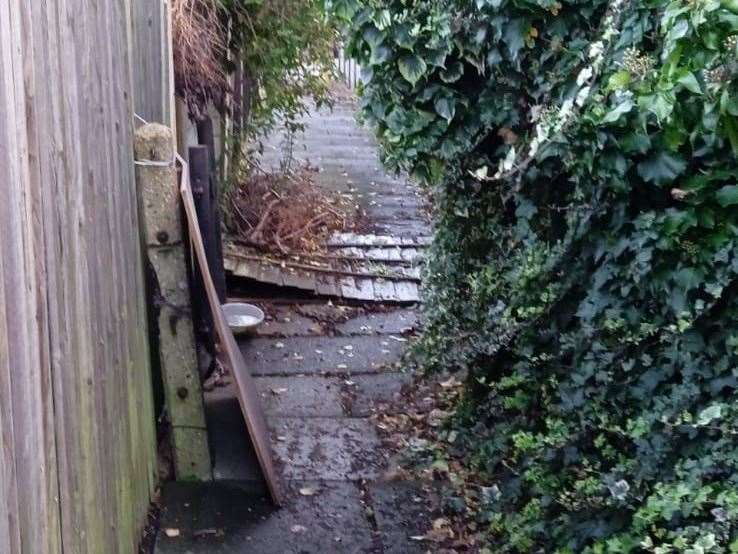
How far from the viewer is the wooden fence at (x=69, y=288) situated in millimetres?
2043

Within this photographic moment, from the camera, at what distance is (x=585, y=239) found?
11.8 feet

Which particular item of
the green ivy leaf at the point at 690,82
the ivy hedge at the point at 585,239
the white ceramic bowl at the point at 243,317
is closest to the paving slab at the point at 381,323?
the white ceramic bowl at the point at 243,317

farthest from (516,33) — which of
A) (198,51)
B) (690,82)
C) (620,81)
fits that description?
(198,51)

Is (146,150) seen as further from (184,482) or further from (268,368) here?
(268,368)

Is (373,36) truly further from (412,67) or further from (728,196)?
(728,196)

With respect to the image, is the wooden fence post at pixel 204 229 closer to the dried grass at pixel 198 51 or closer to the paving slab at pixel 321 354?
the paving slab at pixel 321 354

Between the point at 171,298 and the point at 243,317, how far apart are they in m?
2.37

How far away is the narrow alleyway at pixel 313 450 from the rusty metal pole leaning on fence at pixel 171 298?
8.4 inches

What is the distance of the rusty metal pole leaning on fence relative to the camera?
4109mm

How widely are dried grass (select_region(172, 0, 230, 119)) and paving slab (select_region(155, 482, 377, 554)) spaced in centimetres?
315

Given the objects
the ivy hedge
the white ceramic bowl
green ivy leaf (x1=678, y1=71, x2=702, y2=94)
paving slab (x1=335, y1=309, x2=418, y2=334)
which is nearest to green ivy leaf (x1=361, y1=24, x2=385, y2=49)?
the ivy hedge

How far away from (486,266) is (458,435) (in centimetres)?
87

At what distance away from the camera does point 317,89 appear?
888 cm

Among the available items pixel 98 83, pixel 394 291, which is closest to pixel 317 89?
pixel 394 291
